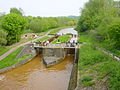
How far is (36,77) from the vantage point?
1980cm

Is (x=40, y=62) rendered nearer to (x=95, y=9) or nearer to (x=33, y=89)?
(x=33, y=89)

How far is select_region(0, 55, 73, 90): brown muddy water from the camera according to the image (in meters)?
17.2

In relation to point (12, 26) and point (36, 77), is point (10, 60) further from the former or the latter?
point (12, 26)

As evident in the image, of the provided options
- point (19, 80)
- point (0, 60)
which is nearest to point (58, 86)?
point (19, 80)

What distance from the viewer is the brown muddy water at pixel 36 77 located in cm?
1716

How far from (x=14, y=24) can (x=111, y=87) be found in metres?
29.6

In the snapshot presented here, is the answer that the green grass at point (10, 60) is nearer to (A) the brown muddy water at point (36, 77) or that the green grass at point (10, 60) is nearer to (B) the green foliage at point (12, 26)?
(A) the brown muddy water at point (36, 77)

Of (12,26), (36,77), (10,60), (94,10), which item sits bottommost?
(36,77)

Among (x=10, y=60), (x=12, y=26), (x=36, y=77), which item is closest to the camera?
(x=36, y=77)

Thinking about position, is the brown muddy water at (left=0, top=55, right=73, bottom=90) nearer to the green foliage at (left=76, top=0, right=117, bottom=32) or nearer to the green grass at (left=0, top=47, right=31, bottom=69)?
the green grass at (left=0, top=47, right=31, bottom=69)

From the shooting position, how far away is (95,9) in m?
44.1

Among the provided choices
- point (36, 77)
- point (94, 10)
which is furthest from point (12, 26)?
point (94, 10)

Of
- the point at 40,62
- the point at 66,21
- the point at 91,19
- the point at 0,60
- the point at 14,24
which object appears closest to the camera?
the point at 0,60

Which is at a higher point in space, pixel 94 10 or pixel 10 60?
pixel 94 10
